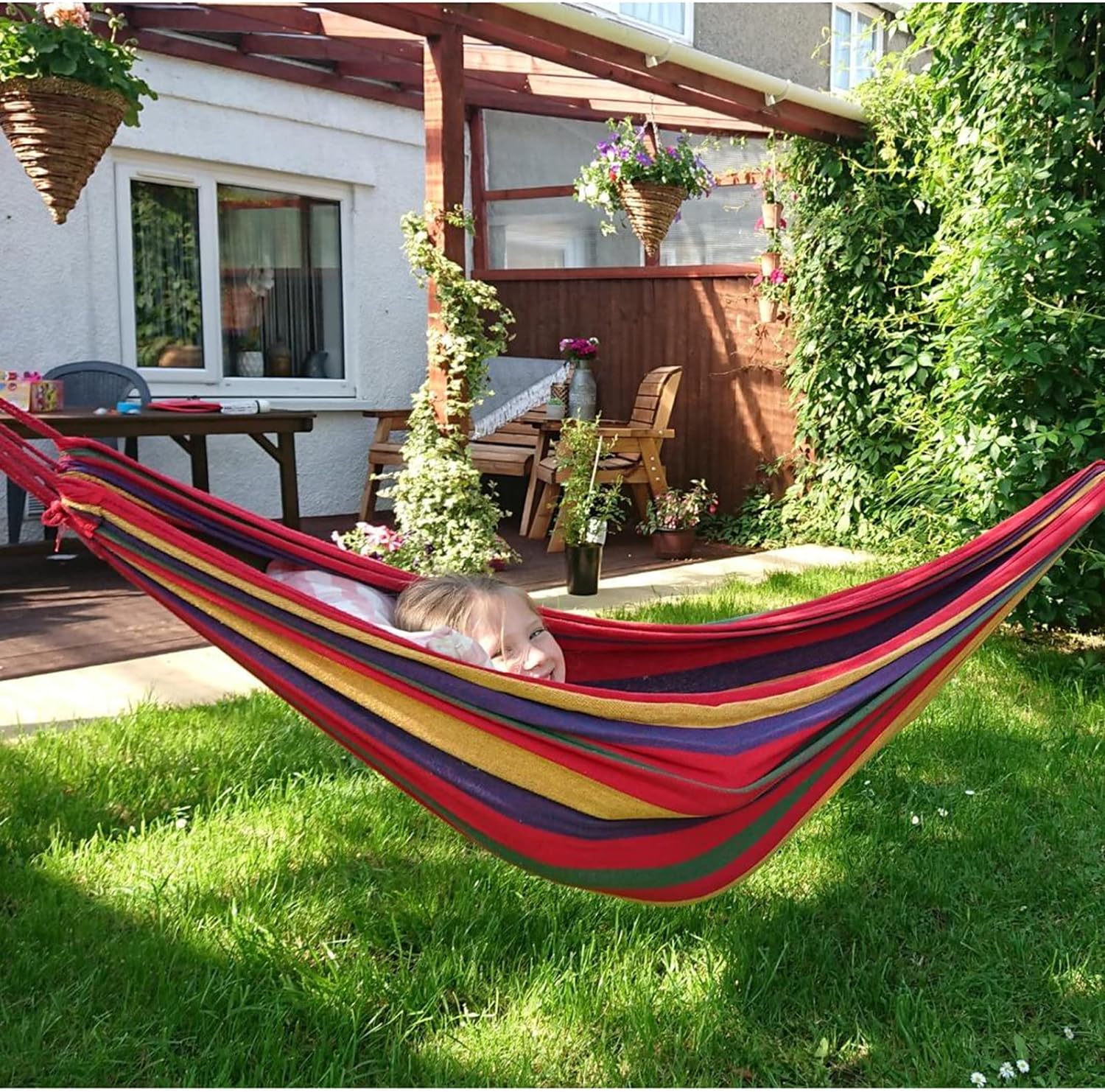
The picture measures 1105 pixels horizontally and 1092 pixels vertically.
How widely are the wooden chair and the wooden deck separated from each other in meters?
0.34

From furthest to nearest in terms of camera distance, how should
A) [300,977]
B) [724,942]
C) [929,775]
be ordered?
[929,775], [724,942], [300,977]

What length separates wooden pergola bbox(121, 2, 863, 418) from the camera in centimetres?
382

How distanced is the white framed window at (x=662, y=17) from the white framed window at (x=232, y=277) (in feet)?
7.67

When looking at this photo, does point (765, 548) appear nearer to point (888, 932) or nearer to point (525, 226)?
point (525, 226)

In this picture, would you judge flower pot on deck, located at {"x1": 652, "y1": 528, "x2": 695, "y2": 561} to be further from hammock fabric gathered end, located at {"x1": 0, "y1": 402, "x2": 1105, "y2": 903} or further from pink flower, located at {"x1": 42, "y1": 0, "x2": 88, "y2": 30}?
hammock fabric gathered end, located at {"x1": 0, "y1": 402, "x2": 1105, "y2": 903}

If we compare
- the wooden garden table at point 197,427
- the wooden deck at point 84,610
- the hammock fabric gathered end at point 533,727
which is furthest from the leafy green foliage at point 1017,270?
the wooden garden table at point 197,427

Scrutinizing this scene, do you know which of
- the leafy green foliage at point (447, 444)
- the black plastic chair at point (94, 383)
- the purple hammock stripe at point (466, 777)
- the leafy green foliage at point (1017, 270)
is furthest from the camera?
the black plastic chair at point (94, 383)

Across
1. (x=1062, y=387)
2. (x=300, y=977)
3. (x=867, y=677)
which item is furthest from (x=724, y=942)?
(x=1062, y=387)

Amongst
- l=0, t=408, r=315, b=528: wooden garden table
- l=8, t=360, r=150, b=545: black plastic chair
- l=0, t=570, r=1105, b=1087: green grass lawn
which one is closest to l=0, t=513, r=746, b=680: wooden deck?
l=8, t=360, r=150, b=545: black plastic chair

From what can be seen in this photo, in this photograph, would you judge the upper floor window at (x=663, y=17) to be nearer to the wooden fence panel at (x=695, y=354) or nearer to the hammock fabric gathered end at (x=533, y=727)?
the wooden fence panel at (x=695, y=354)

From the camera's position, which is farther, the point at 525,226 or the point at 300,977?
the point at 525,226

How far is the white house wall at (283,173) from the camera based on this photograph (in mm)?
5137

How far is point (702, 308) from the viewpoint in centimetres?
626

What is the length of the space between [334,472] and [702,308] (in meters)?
2.21
